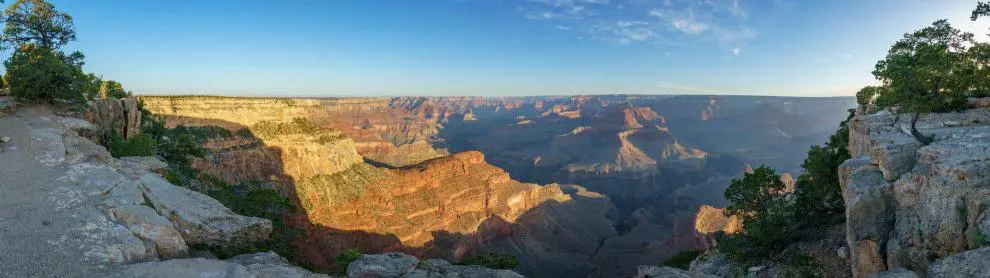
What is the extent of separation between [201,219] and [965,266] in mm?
24552

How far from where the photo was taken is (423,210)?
73938mm

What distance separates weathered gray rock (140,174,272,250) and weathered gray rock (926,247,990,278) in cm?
2332

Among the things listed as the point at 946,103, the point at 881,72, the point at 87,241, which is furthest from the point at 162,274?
the point at 881,72

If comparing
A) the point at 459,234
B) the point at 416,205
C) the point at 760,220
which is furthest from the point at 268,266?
the point at 459,234

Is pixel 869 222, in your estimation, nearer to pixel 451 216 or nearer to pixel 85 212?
pixel 85 212

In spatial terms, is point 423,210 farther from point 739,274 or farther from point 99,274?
point 99,274

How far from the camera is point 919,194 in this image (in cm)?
1653

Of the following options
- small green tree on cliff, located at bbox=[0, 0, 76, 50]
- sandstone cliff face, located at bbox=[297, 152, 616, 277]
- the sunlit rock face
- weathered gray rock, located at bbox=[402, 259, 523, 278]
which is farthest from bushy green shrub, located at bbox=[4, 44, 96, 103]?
the sunlit rock face

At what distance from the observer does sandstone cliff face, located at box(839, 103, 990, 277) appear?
573 inches

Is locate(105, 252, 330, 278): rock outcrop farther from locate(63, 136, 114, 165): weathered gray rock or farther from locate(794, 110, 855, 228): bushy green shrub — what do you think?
locate(794, 110, 855, 228): bushy green shrub

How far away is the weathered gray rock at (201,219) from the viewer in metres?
15.1

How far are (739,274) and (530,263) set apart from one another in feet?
177

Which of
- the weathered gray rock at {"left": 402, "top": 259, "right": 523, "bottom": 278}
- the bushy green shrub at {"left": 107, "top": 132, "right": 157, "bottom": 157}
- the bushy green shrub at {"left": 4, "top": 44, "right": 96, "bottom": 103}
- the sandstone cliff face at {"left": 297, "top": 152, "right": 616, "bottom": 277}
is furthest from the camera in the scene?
the sandstone cliff face at {"left": 297, "top": 152, "right": 616, "bottom": 277}

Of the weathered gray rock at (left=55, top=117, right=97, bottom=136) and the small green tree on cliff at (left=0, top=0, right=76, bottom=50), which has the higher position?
the small green tree on cliff at (left=0, top=0, right=76, bottom=50)
